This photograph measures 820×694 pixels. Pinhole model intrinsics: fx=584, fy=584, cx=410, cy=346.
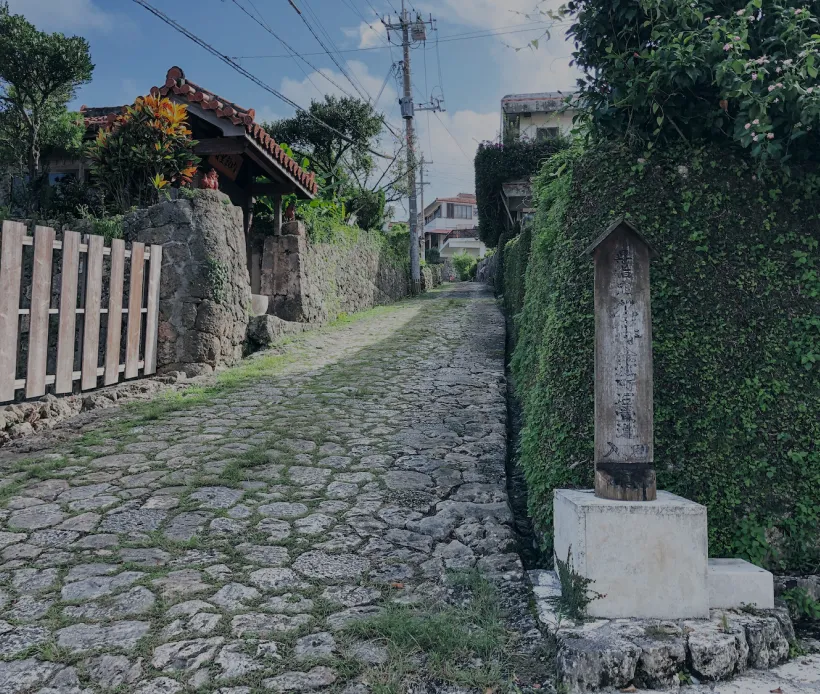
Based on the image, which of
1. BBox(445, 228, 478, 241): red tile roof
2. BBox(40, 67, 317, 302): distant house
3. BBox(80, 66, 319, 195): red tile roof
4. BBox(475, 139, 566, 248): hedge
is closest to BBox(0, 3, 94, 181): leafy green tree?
Answer: BBox(40, 67, 317, 302): distant house

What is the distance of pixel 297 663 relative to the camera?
108 inches

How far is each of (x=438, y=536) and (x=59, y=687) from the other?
235cm

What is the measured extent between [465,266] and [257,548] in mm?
41477

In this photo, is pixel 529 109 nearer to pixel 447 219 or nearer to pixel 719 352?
pixel 719 352

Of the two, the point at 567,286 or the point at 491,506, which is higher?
the point at 567,286

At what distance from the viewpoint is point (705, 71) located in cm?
379

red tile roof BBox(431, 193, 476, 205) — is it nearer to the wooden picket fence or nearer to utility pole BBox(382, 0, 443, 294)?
utility pole BBox(382, 0, 443, 294)

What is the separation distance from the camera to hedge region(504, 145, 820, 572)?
3.69 metres

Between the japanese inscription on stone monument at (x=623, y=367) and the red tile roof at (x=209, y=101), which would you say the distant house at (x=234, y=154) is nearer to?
the red tile roof at (x=209, y=101)

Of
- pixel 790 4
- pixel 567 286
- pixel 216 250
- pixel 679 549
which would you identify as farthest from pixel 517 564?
pixel 216 250


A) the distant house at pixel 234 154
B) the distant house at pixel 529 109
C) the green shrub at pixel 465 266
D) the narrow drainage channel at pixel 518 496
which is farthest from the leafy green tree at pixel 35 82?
the green shrub at pixel 465 266

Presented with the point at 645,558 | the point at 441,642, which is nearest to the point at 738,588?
the point at 645,558

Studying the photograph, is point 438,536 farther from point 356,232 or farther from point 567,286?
point 356,232

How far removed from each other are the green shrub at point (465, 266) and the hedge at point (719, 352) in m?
38.4
